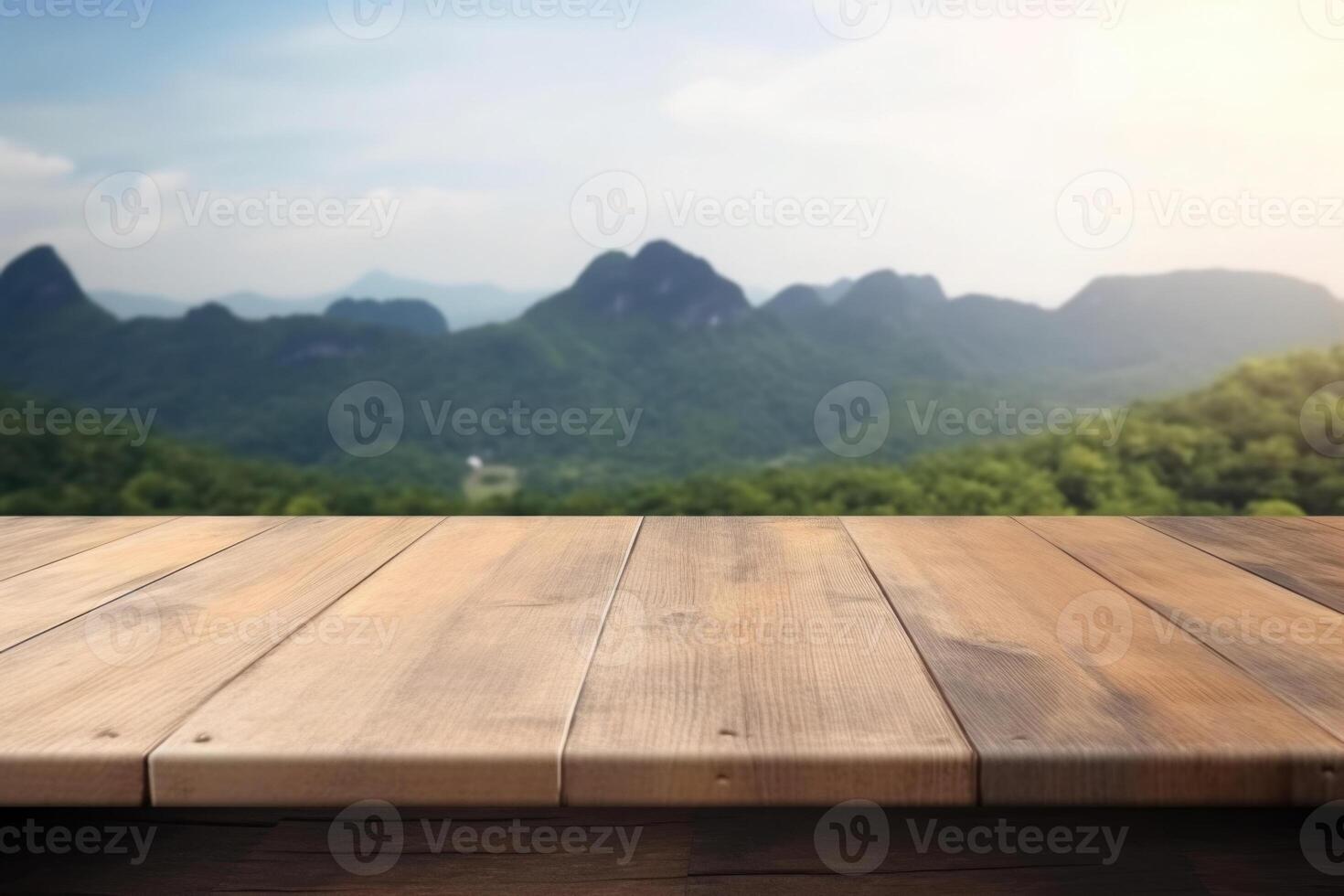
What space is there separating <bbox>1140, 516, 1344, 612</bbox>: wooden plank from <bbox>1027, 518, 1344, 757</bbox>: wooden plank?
3 cm

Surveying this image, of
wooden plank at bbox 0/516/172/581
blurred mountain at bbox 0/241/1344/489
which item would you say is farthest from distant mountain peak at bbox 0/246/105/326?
wooden plank at bbox 0/516/172/581

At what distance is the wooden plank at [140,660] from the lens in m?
0.68

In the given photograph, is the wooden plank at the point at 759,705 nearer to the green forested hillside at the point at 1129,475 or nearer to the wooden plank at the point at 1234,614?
the wooden plank at the point at 1234,614

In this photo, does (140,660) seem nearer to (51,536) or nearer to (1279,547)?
(51,536)

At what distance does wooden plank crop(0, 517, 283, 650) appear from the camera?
3.26ft

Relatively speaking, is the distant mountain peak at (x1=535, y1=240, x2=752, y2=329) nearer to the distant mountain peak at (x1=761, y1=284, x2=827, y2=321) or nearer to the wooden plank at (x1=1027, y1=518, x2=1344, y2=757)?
the distant mountain peak at (x1=761, y1=284, x2=827, y2=321)

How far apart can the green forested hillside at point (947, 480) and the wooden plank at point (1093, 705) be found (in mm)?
3790

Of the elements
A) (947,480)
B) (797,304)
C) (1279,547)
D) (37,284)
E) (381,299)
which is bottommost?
(947,480)

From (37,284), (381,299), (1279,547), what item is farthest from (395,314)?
(1279,547)

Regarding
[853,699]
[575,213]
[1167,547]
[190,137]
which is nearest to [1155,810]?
[853,699]

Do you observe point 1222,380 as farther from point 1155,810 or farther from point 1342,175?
point 1155,810

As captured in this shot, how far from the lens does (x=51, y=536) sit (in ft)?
4.55

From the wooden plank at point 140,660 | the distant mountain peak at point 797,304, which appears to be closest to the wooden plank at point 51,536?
the wooden plank at point 140,660

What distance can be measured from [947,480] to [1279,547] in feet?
12.0
